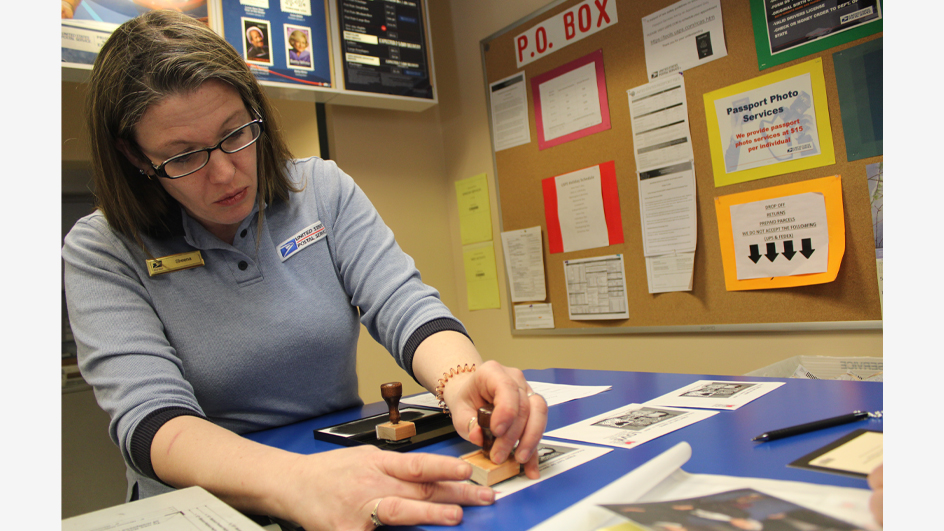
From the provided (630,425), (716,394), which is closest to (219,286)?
(630,425)

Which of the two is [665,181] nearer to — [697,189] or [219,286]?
[697,189]

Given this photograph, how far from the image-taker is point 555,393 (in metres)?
1.12

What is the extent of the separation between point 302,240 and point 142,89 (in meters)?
0.37

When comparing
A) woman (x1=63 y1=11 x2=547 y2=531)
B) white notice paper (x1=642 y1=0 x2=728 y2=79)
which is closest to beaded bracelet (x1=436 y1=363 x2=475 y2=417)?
woman (x1=63 y1=11 x2=547 y2=531)

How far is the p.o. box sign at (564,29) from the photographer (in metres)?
2.03

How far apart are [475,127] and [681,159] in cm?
106

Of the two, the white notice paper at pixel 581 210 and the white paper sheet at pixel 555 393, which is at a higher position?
the white notice paper at pixel 581 210

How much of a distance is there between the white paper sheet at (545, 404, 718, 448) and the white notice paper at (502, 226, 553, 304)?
146 centimetres

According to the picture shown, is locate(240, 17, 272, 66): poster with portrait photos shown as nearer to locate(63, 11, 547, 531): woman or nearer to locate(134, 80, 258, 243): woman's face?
locate(63, 11, 547, 531): woman

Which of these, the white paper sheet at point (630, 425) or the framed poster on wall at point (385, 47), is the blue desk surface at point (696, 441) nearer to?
the white paper sheet at point (630, 425)

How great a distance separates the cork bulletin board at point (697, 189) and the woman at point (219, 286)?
44.2 inches

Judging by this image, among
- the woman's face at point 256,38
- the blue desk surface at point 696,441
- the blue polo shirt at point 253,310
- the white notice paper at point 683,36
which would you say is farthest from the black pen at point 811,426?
the woman's face at point 256,38

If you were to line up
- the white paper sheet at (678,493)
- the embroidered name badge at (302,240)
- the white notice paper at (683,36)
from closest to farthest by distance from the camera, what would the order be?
the white paper sheet at (678,493), the embroidered name badge at (302,240), the white notice paper at (683,36)

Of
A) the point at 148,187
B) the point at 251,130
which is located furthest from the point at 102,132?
Result: the point at 251,130
